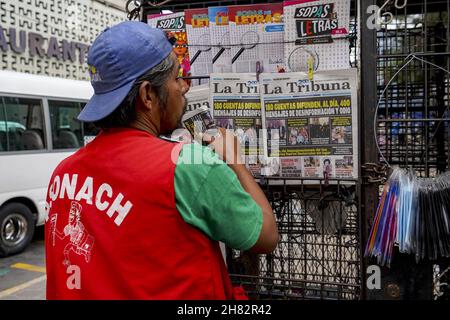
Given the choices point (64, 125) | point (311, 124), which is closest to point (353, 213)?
point (311, 124)

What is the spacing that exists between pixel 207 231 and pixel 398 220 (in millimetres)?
810

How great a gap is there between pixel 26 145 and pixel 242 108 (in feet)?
15.8

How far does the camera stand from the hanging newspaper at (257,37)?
1808mm

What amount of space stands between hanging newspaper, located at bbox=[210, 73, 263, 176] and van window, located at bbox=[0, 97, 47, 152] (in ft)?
15.0

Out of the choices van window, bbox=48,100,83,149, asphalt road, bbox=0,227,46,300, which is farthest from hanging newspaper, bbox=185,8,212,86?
van window, bbox=48,100,83,149

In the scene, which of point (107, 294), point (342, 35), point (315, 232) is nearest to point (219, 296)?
point (107, 294)

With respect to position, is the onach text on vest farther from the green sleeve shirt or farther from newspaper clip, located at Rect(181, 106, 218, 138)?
newspaper clip, located at Rect(181, 106, 218, 138)

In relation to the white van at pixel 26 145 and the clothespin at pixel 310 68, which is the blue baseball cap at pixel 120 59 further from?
the white van at pixel 26 145

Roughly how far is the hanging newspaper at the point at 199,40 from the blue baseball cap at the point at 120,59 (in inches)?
32.2

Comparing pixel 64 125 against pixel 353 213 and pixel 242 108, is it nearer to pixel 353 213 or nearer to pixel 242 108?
pixel 242 108

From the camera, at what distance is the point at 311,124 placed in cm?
173

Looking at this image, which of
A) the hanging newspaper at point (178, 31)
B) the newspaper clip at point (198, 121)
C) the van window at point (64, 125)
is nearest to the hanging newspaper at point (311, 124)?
the newspaper clip at point (198, 121)

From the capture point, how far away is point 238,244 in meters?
1.06

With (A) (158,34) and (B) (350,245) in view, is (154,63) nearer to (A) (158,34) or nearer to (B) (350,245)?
(A) (158,34)
